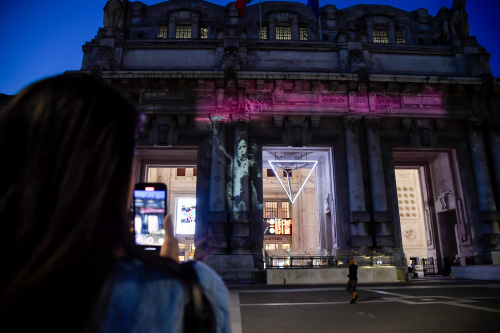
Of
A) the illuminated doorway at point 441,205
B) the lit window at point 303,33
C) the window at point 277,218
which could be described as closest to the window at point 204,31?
the lit window at point 303,33

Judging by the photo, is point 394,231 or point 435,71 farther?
point 435,71

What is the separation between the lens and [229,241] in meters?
16.7

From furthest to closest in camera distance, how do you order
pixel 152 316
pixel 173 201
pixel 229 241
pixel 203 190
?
pixel 173 201
pixel 203 190
pixel 229 241
pixel 152 316

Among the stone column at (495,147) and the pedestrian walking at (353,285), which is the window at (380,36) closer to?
the stone column at (495,147)

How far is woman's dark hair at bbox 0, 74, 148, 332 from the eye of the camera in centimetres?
81

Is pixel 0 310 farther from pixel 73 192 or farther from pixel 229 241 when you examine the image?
pixel 229 241

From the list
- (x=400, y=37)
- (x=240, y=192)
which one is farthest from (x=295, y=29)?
(x=240, y=192)

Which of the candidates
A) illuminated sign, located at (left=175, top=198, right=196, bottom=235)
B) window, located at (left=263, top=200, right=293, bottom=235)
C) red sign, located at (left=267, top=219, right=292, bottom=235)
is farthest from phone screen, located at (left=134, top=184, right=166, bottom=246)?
red sign, located at (left=267, top=219, right=292, bottom=235)

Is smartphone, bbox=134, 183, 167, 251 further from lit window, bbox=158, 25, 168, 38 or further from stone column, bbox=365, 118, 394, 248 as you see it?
lit window, bbox=158, 25, 168, 38

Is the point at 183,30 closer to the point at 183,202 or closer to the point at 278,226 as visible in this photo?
the point at 183,202

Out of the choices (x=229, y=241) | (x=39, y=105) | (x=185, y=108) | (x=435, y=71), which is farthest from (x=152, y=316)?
(x=435, y=71)

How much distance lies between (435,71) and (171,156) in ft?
58.3

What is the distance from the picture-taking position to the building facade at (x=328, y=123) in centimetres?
1744

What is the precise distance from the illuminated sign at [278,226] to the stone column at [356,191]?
18959 millimetres
